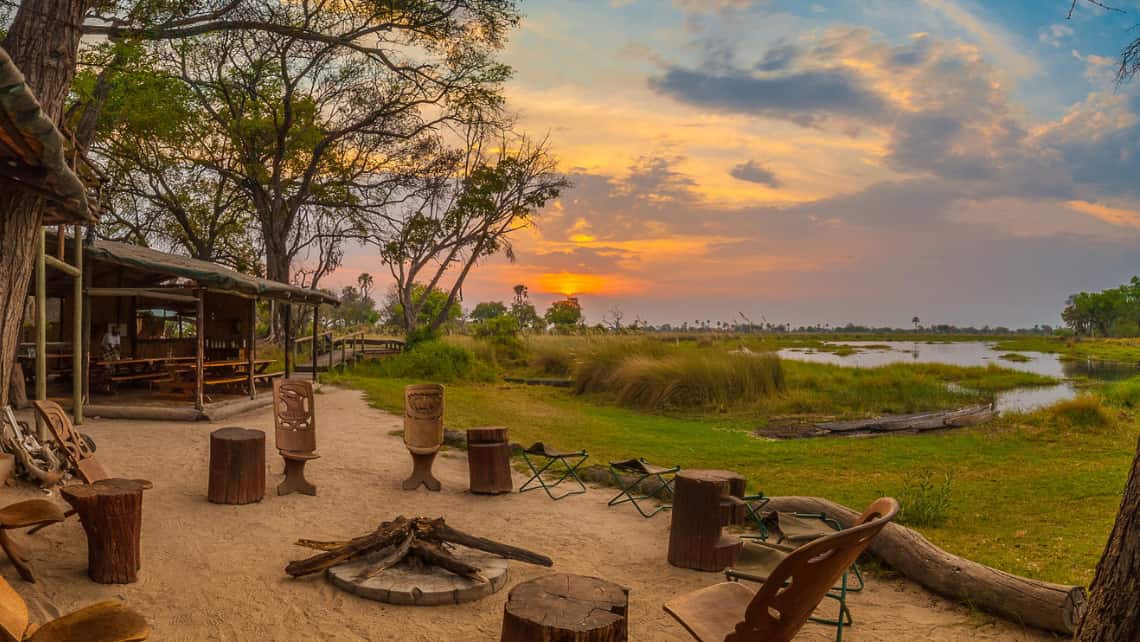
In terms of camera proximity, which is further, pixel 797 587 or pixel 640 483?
pixel 640 483

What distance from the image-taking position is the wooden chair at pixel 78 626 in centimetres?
246

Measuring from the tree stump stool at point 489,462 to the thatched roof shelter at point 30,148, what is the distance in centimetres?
382

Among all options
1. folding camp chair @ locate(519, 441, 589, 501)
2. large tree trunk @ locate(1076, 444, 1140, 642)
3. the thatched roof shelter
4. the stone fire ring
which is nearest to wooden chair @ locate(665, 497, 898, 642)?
large tree trunk @ locate(1076, 444, 1140, 642)

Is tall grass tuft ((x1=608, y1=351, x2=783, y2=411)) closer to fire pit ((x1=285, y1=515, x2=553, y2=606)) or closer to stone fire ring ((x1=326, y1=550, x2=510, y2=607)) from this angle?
fire pit ((x1=285, y1=515, x2=553, y2=606))

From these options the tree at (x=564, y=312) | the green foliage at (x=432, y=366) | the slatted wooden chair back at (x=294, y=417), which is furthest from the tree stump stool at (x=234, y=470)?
the tree at (x=564, y=312)

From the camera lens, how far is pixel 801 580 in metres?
2.60

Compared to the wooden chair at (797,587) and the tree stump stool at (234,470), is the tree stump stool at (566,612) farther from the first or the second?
the tree stump stool at (234,470)

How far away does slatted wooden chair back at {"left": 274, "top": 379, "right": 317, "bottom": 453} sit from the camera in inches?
283

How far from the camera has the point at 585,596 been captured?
3.06 metres

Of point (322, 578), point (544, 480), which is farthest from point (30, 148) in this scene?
point (544, 480)

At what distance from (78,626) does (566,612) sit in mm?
1664

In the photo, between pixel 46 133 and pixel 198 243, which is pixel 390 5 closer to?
pixel 46 133

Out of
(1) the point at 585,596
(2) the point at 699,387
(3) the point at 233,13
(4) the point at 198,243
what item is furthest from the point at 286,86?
(1) the point at 585,596

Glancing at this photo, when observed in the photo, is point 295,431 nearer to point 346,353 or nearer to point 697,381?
point 697,381
